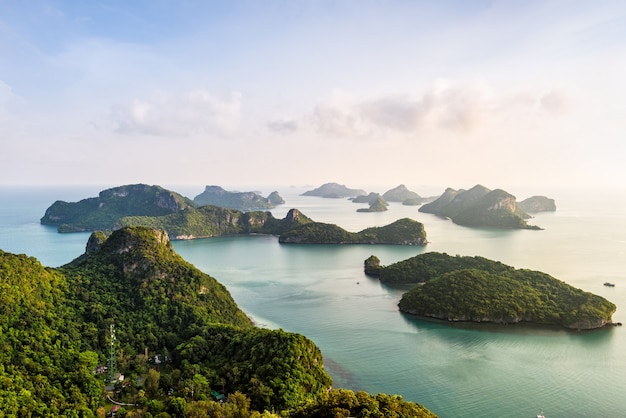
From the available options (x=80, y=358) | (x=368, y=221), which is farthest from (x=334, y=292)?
(x=368, y=221)

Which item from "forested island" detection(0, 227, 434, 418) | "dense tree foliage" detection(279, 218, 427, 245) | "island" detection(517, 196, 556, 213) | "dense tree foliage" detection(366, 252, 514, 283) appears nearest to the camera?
"forested island" detection(0, 227, 434, 418)

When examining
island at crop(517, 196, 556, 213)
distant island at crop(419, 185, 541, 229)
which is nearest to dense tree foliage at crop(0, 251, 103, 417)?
distant island at crop(419, 185, 541, 229)

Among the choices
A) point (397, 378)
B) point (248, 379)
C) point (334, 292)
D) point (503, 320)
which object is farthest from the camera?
point (334, 292)

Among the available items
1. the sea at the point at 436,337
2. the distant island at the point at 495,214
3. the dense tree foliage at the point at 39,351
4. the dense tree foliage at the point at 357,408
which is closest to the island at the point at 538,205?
the distant island at the point at 495,214

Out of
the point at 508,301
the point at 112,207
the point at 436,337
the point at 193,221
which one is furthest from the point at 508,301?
the point at 112,207

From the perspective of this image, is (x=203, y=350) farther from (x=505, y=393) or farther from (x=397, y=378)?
(x=505, y=393)

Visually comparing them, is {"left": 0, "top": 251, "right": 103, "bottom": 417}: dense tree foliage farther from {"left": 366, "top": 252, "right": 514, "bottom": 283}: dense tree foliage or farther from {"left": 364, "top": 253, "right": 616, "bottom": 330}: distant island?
{"left": 366, "top": 252, "right": 514, "bottom": 283}: dense tree foliage

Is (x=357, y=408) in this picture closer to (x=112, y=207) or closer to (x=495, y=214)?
(x=495, y=214)
